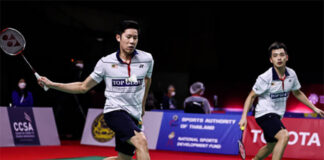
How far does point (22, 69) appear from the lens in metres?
16.5

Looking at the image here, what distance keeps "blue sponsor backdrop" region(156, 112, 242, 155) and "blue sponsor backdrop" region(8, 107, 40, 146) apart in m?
3.43

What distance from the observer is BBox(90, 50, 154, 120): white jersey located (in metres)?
4.77

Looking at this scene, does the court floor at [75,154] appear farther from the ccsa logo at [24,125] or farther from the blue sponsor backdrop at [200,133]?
the ccsa logo at [24,125]

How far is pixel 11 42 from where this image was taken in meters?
5.99

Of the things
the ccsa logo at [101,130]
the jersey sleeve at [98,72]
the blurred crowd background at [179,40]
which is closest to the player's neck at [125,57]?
the jersey sleeve at [98,72]

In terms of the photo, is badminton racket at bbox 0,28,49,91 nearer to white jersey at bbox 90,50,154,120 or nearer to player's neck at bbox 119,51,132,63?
white jersey at bbox 90,50,154,120

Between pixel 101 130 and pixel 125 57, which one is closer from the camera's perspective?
pixel 125 57

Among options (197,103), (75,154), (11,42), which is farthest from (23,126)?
(11,42)

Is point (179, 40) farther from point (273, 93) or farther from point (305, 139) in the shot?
point (273, 93)

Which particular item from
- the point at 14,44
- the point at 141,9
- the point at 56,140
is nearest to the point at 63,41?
the point at 141,9

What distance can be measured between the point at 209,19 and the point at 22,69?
31.5ft

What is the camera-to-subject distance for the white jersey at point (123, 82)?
477cm

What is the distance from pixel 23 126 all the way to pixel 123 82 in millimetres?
7766

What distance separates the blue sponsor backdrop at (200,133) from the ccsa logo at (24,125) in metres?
3.52
